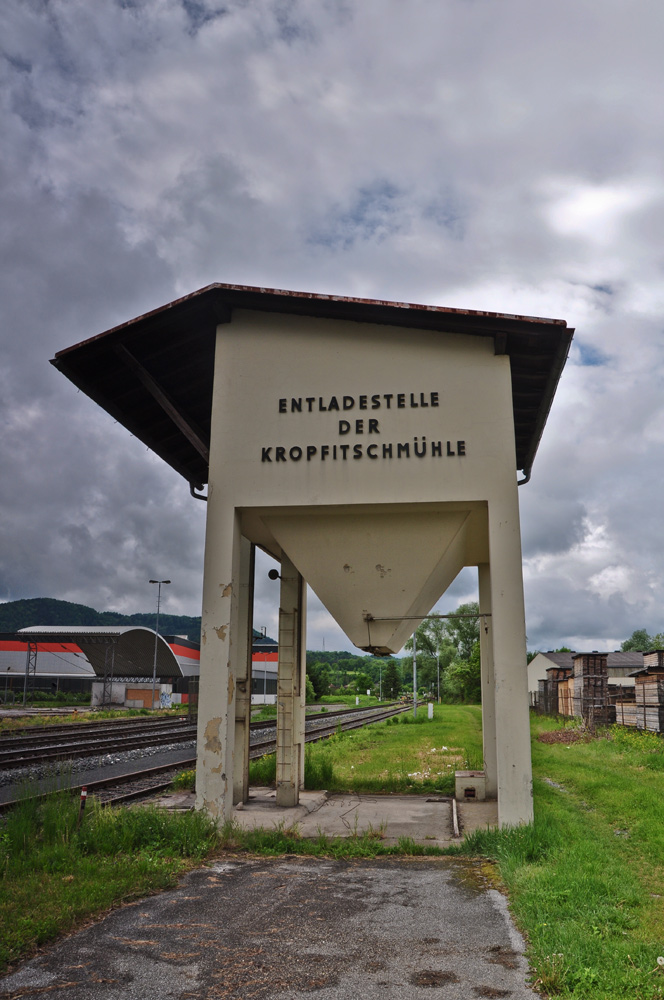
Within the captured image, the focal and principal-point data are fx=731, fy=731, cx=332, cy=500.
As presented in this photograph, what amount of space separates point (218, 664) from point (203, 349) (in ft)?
17.2

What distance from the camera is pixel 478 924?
20.4 ft

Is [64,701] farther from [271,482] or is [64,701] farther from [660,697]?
[271,482]

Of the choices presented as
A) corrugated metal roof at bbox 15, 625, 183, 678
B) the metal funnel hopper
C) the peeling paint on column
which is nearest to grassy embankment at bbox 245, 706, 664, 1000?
the peeling paint on column

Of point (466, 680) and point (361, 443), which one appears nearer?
point (361, 443)

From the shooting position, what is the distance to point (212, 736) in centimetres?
983

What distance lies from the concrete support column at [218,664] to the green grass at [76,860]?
→ 0.48 meters

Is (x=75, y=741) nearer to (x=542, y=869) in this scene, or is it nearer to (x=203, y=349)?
(x=203, y=349)

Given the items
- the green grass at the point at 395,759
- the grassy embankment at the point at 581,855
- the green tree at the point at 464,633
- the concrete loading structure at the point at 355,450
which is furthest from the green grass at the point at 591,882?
the green tree at the point at 464,633

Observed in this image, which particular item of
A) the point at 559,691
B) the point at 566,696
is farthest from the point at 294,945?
the point at 559,691

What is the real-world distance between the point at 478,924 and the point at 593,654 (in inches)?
930

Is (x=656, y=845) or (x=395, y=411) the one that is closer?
(x=656, y=845)

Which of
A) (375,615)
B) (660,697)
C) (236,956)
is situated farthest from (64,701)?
(236,956)

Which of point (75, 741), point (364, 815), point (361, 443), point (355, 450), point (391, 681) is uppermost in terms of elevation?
point (361, 443)

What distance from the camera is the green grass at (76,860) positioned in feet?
19.8
